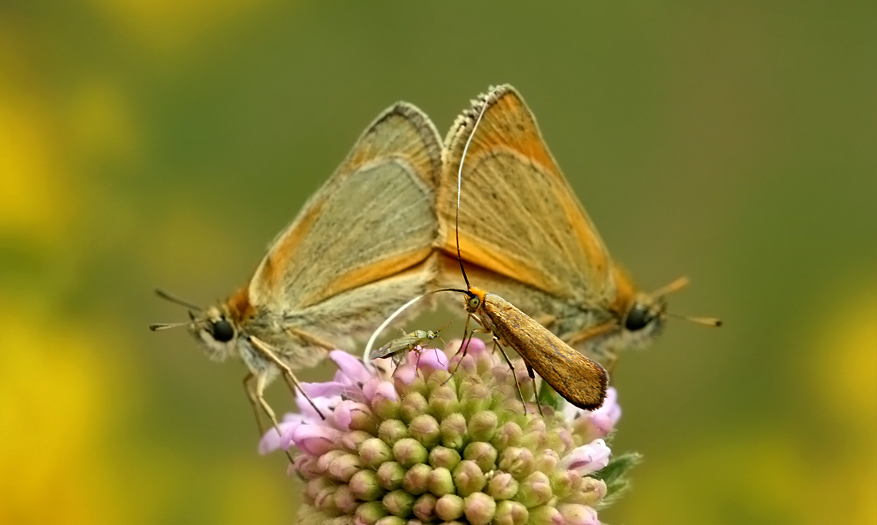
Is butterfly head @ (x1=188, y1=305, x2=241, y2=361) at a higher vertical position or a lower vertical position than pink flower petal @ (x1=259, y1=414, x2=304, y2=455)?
higher

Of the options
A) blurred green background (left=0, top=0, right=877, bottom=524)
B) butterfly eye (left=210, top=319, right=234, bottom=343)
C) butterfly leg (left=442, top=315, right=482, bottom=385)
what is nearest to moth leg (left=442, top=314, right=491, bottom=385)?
butterfly leg (left=442, top=315, right=482, bottom=385)

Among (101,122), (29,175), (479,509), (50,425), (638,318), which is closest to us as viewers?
(479,509)

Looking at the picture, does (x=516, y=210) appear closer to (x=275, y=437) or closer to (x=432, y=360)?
(x=432, y=360)

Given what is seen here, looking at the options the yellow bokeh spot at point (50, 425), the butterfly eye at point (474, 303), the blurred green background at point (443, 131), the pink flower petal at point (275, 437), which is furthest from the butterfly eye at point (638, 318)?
the yellow bokeh spot at point (50, 425)

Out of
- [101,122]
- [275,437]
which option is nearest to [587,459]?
[275,437]

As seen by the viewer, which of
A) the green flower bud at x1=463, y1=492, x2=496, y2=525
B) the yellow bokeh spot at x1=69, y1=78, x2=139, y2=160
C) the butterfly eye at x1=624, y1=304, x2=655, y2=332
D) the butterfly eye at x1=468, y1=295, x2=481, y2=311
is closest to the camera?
the green flower bud at x1=463, y1=492, x2=496, y2=525

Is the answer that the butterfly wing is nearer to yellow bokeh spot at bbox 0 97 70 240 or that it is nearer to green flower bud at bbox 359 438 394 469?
green flower bud at bbox 359 438 394 469

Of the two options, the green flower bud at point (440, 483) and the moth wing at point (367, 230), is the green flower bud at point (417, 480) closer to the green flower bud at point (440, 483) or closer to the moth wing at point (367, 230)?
the green flower bud at point (440, 483)
